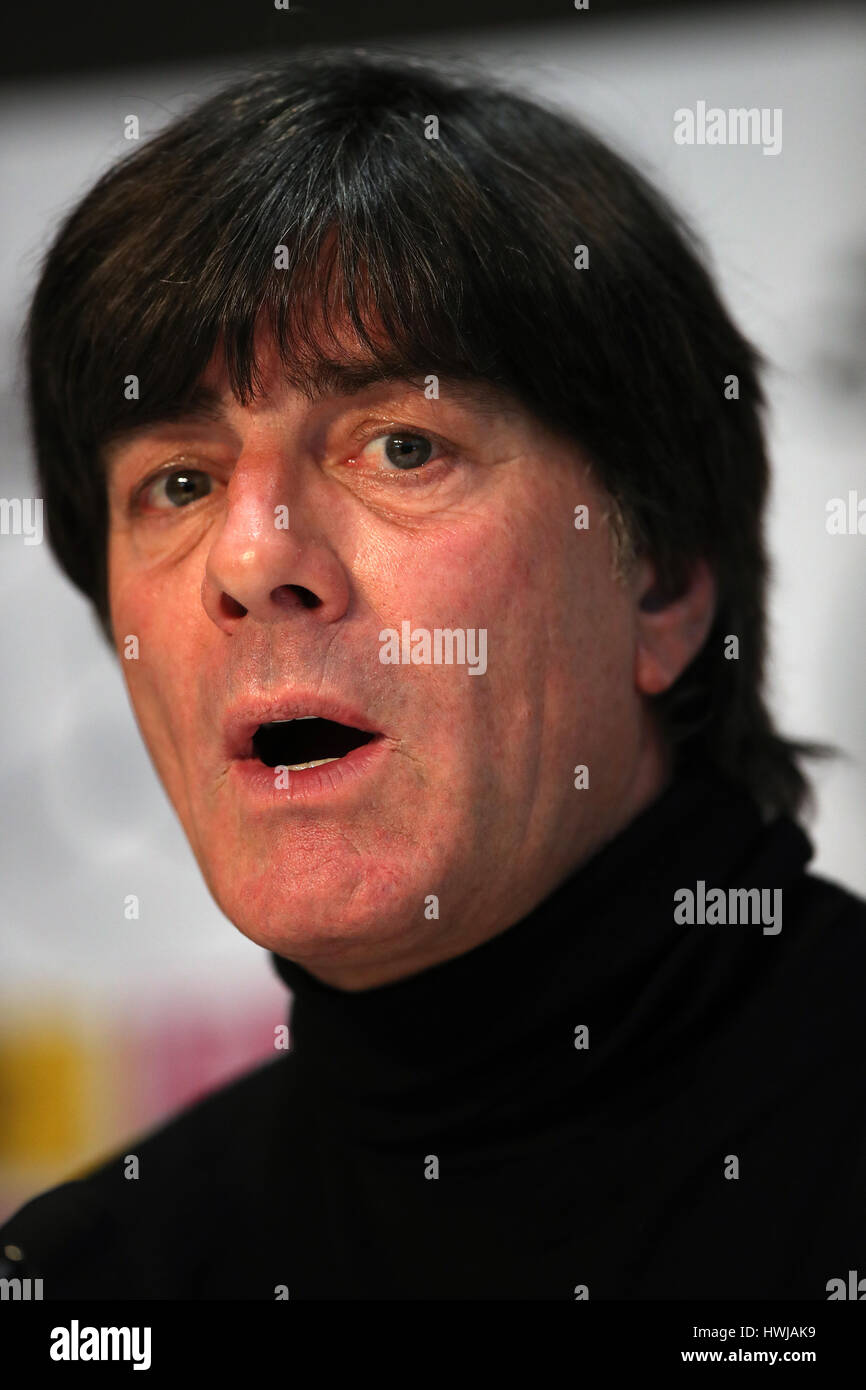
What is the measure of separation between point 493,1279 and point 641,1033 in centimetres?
23

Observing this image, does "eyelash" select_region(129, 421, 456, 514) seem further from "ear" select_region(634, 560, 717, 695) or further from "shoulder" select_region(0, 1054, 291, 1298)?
"shoulder" select_region(0, 1054, 291, 1298)

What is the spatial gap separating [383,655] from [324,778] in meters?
0.10

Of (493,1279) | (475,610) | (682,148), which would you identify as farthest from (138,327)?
(682,148)

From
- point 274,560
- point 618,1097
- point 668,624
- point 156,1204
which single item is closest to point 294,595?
point 274,560

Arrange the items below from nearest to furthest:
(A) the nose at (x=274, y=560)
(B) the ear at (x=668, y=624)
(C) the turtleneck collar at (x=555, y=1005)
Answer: (A) the nose at (x=274, y=560)
(C) the turtleneck collar at (x=555, y=1005)
(B) the ear at (x=668, y=624)

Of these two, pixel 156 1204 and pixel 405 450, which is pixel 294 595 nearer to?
pixel 405 450

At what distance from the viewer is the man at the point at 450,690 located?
3.35ft

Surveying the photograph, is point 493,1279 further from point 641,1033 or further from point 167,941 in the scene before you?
point 167,941

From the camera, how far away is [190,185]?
1.11 meters

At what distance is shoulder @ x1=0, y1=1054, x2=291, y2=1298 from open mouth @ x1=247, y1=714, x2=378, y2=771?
40cm

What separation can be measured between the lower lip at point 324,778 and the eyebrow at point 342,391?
0.27 meters

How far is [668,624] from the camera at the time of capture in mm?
1222

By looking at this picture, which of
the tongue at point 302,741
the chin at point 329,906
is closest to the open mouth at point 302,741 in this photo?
the tongue at point 302,741

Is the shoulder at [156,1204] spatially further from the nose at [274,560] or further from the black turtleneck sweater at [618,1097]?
the nose at [274,560]
